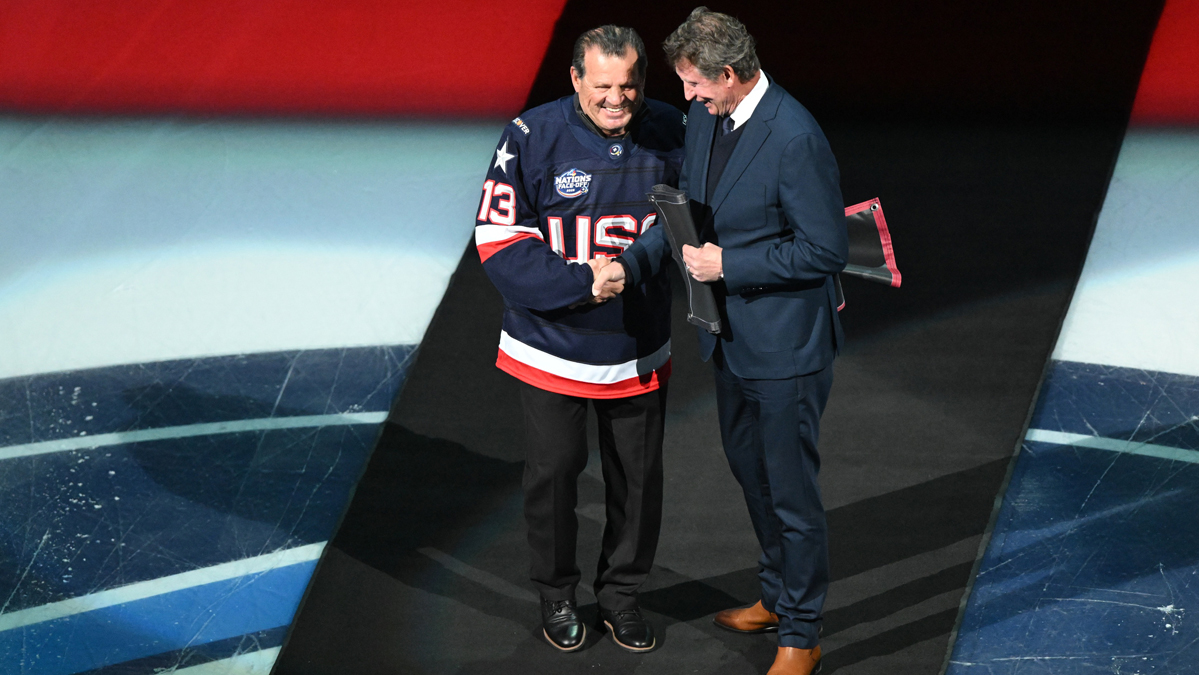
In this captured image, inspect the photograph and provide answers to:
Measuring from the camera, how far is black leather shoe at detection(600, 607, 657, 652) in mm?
2863

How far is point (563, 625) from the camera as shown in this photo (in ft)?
9.48

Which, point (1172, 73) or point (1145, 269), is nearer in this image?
point (1145, 269)

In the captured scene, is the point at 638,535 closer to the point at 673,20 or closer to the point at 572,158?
the point at 572,158

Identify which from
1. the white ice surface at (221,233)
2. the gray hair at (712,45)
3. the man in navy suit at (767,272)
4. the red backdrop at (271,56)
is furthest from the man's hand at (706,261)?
the red backdrop at (271,56)

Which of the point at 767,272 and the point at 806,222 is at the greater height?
the point at 806,222

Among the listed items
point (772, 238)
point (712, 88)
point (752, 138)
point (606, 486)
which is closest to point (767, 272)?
point (772, 238)

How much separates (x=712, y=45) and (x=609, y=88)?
26 cm

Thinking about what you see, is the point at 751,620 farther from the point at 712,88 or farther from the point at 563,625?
the point at 712,88

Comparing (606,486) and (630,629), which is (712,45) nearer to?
(606,486)

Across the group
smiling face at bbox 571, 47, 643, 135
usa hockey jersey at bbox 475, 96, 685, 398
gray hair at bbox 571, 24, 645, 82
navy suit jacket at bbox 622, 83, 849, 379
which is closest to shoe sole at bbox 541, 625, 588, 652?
usa hockey jersey at bbox 475, 96, 685, 398

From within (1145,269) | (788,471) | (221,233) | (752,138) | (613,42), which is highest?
(613,42)

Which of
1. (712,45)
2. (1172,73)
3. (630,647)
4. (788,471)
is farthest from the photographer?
(1172,73)

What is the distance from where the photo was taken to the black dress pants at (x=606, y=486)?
111 inches

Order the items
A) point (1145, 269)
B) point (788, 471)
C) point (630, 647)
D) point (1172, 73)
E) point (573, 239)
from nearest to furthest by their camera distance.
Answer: point (788, 471), point (573, 239), point (630, 647), point (1145, 269), point (1172, 73)
